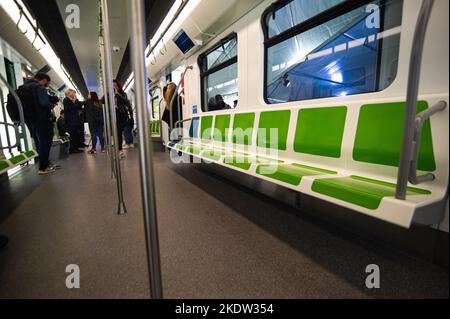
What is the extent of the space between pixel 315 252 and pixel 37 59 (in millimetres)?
7318

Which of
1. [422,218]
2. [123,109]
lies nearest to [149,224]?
[422,218]

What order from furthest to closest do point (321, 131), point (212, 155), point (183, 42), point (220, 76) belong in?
point (183, 42) → point (220, 76) → point (212, 155) → point (321, 131)

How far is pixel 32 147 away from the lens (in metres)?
5.36

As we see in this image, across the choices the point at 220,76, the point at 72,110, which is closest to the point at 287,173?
the point at 220,76

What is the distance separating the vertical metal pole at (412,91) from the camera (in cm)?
80

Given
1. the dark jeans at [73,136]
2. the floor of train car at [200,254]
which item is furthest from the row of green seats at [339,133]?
the dark jeans at [73,136]

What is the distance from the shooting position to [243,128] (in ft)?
9.28

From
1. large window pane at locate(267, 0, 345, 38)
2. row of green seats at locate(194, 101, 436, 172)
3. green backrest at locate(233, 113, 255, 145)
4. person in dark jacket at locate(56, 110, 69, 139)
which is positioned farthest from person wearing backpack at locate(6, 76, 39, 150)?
person in dark jacket at locate(56, 110, 69, 139)

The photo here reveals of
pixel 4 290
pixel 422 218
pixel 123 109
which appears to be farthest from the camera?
pixel 123 109

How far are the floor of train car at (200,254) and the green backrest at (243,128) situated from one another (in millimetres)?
736

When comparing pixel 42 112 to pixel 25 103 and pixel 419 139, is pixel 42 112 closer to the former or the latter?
pixel 25 103

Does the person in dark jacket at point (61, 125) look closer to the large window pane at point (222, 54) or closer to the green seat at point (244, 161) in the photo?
the large window pane at point (222, 54)

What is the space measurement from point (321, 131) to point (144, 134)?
150 cm
